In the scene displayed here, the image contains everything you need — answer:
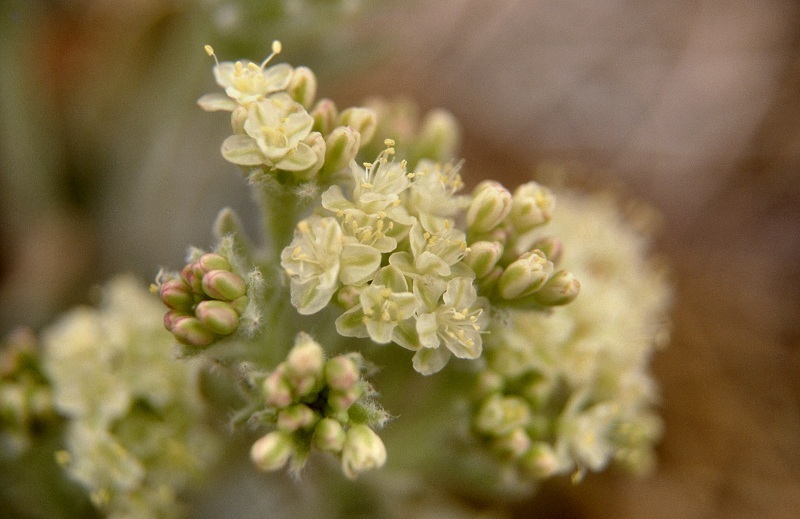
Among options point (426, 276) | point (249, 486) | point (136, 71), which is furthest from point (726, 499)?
point (136, 71)

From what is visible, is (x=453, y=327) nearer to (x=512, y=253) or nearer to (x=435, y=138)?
(x=512, y=253)

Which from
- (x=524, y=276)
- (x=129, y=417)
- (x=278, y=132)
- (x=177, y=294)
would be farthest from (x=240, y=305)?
(x=129, y=417)

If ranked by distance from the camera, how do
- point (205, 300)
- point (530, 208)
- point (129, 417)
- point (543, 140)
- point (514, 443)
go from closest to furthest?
point (205, 300), point (530, 208), point (514, 443), point (129, 417), point (543, 140)

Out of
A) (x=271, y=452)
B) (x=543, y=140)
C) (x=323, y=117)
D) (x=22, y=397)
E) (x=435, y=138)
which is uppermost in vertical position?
(x=543, y=140)

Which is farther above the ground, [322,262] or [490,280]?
[490,280]

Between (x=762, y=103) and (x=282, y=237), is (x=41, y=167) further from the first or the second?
(x=762, y=103)

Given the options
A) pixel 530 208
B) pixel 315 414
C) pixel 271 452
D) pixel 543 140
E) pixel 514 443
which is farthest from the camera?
pixel 543 140
